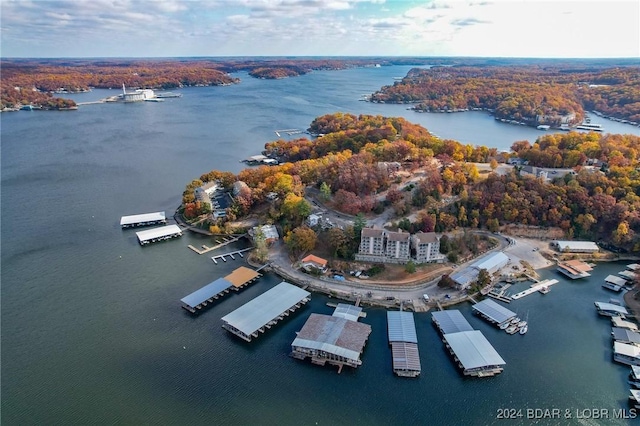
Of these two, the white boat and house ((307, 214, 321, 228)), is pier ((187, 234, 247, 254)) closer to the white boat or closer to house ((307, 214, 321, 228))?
house ((307, 214, 321, 228))

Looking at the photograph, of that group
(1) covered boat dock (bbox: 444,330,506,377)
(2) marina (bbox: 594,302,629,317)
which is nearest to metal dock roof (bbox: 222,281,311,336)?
(1) covered boat dock (bbox: 444,330,506,377)

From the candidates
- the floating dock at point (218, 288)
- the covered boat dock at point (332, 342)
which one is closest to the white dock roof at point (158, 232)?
the floating dock at point (218, 288)

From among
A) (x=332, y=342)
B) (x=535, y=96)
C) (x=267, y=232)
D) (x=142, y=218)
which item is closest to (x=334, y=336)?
(x=332, y=342)

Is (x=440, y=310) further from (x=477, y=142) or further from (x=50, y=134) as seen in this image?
(x=50, y=134)

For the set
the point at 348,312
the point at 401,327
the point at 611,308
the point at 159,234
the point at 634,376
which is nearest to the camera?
the point at 634,376

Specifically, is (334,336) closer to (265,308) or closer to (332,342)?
(332,342)
